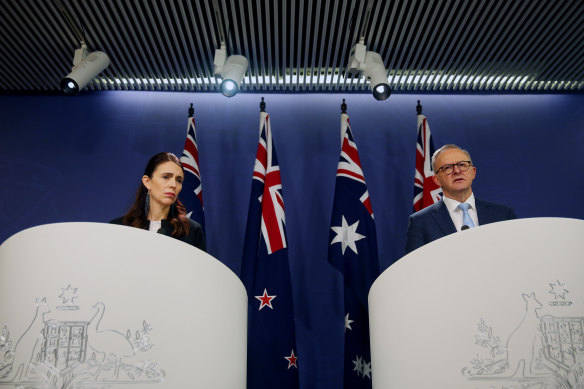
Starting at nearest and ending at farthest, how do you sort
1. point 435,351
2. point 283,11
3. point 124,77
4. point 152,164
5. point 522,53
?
1. point 435,351
2. point 152,164
3. point 283,11
4. point 522,53
5. point 124,77

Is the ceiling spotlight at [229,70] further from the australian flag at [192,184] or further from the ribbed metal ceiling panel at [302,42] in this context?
the australian flag at [192,184]

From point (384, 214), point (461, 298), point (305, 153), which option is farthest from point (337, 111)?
point (461, 298)

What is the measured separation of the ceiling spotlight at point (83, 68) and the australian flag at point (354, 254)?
1.89 m

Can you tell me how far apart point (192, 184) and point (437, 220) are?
72.6 inches

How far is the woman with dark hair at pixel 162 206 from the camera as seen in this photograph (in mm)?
2572

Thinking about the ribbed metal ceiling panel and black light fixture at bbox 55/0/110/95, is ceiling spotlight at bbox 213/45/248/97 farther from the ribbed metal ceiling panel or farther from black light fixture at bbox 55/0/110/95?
black light fixture at bbox 55/0/110/95

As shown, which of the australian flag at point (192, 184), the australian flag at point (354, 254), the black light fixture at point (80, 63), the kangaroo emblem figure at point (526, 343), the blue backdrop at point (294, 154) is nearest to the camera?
the kangaroo emblem figure at point (526, 343)

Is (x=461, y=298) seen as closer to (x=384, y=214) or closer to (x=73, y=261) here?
(x=73, y=261)

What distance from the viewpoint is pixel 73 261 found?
131 cm

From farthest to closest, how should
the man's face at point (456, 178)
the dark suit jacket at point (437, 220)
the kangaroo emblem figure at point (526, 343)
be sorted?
the man's face at point (456, 178), the dark suit jacket at point (437, 220), the kangaroo emblem figure at point (526, 343)

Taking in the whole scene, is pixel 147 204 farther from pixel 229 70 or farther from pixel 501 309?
pixel 501 309

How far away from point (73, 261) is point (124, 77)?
3.19 m

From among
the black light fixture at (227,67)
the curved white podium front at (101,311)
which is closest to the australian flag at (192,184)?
the black light fixture at (227,67)

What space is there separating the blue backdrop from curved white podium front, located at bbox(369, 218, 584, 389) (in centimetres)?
238
